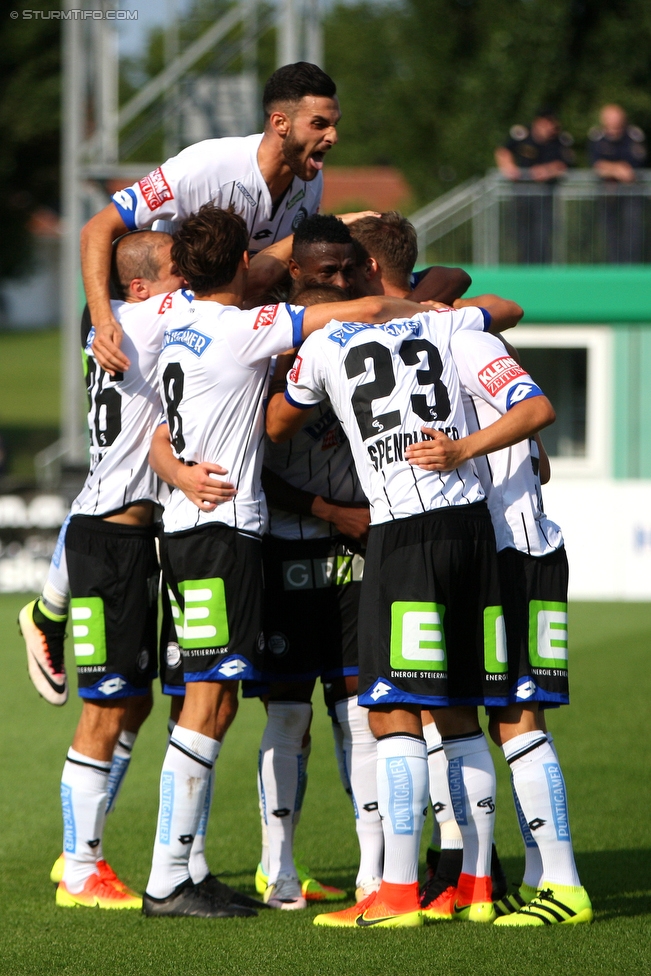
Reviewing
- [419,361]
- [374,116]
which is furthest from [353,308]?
→ [374,116]

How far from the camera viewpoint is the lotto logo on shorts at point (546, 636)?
4211 millimetres

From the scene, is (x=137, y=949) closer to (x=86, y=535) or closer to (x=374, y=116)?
(x=86, y=535)

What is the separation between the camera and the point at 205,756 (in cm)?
421

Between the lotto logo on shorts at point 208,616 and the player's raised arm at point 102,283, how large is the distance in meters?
0.85

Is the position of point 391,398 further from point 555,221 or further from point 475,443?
point 555,221

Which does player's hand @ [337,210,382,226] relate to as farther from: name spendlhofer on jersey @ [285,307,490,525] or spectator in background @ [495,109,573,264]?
spectator in background @ [495,109,573,264]

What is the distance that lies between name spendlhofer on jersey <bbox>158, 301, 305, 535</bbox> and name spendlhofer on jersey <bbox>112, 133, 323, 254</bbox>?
63cm

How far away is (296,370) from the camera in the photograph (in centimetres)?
418

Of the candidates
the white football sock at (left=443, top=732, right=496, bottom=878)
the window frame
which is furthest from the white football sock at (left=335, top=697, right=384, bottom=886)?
the window frame

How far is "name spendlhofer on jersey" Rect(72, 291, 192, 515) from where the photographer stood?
15.4 feet

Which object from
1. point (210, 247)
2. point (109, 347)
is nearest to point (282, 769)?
point (109, 347)

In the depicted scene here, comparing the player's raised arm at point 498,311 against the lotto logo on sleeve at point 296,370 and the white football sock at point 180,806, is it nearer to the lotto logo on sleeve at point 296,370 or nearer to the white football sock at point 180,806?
the lotto logo on sleeve at point 296,370

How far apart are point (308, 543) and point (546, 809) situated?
4.09ft

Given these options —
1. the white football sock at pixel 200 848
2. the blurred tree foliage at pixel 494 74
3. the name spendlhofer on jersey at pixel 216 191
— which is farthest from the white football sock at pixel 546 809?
the blurred tree foliage at pixel 494 74
